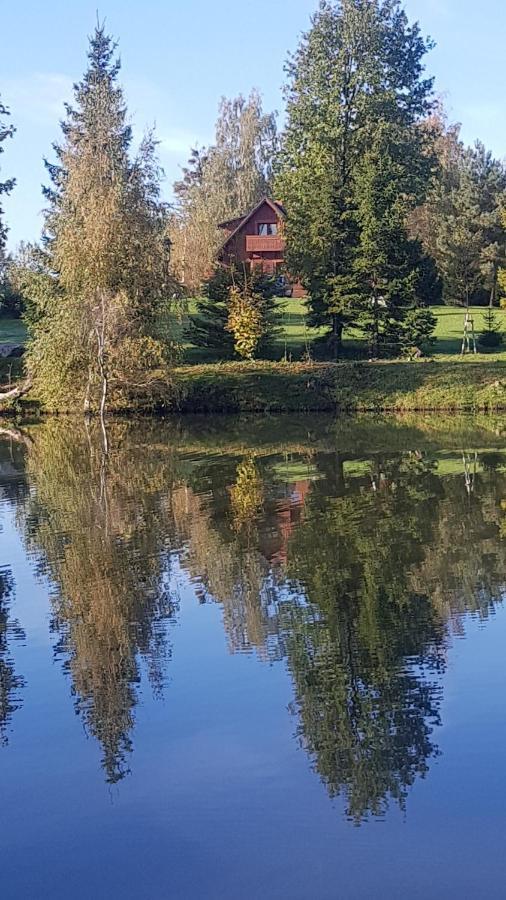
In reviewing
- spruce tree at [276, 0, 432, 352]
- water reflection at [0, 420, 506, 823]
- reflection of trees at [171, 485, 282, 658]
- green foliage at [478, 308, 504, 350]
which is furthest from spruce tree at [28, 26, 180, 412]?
reflection of trees at [171, 485, 282, 658]

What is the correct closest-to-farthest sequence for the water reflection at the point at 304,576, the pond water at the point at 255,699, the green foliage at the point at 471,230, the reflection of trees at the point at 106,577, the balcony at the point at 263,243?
the pond water at the point at 255,699 < the water reflection at the point at 304,576 < the reflection of trees at the point at 106,577 < the green foliage at the point at 471,230 < the balcony at the point at 263,243

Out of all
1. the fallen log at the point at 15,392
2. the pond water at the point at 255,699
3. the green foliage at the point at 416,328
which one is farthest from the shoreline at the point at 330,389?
the pond water at the point at 255,699

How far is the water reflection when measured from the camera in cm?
839

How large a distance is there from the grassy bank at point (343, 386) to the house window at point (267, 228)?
1004 inches

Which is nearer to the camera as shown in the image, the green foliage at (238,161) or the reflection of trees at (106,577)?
the reflection of trees at (106,577)

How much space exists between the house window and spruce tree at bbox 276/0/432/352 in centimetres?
1898

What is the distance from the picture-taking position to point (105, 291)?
124ft

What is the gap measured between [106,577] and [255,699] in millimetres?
5051

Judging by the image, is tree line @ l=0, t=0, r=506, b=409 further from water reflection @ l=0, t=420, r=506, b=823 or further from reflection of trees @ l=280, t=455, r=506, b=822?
reflection of trees @ l=280, t=455, r=506, b=822

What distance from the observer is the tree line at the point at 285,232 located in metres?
38.5

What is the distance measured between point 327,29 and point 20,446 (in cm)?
2535

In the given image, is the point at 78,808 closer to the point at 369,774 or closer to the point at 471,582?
the point at 369,774

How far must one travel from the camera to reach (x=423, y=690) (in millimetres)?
8953

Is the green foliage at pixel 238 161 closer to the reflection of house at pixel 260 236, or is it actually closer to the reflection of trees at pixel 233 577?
the reflection of house at pixel 260 236
